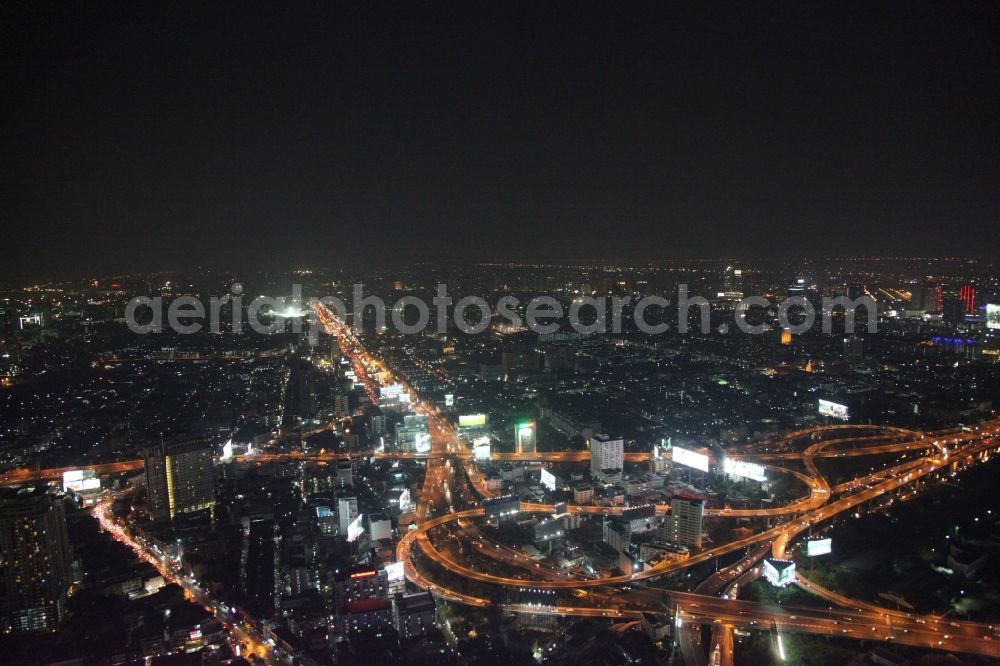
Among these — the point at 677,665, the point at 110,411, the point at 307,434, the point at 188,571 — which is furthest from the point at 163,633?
the point at 110,411

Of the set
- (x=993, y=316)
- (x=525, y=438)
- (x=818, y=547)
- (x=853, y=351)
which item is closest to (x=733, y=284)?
(x=993, y=316)

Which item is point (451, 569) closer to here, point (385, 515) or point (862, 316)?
point (385, 515)

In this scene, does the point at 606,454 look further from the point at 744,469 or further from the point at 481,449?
the point at 481,449

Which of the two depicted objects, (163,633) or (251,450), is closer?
(163,633)

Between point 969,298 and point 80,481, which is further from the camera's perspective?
point 969,298

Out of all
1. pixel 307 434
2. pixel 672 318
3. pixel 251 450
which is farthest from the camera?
pixel 672 318

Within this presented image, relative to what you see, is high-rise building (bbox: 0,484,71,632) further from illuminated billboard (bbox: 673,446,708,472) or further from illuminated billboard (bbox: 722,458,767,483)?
illuminated billboard (bbox: 722,458,767,483)

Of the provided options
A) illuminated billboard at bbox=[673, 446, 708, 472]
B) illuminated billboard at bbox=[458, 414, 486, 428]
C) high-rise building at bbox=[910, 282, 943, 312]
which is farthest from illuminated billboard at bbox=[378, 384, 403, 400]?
high-rise building at bbox=[910, 282, 943, 312]
